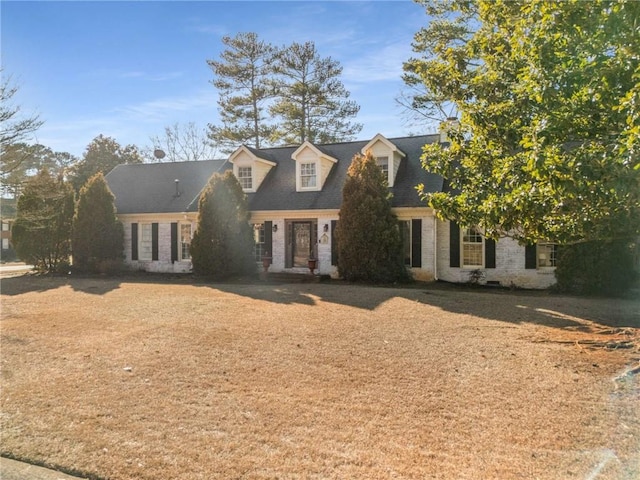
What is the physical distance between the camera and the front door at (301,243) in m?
16.5

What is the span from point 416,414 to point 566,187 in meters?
3.39

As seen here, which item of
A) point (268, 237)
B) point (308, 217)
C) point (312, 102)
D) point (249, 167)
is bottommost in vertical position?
point (268, 237)

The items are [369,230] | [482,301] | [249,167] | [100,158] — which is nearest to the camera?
[482,301]

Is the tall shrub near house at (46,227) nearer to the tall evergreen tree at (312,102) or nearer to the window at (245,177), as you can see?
the window at (245,177)

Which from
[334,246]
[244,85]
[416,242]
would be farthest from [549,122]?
[244,85]

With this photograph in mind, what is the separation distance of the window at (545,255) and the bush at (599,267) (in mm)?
1067

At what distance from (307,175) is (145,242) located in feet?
25.8

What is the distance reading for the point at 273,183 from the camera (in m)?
17.9

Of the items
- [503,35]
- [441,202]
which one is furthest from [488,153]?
[503,35]

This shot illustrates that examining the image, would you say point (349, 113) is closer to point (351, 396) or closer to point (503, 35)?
point (503, 35)

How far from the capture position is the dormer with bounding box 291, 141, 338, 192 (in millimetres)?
16766

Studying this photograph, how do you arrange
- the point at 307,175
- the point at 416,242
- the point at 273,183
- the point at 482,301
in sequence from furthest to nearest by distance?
1. the point at 273,183
2. the point at 307,175
3. the point at 416,242
4. the point at 482,301

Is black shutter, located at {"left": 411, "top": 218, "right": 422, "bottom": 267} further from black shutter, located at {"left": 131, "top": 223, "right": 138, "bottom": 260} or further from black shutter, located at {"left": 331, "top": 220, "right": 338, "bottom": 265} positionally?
black shutter, located at {"left": 131, "top": 223, "right": 138, "bottom": 260}

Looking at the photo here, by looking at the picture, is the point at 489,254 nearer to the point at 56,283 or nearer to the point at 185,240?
the point at 185,240
